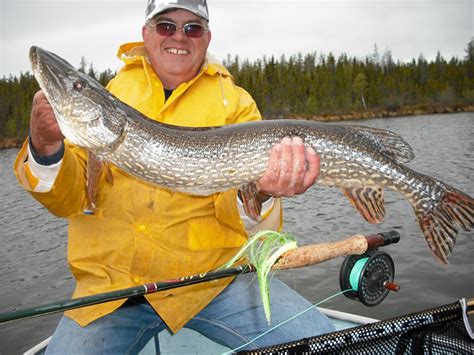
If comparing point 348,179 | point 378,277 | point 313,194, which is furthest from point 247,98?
point 313,194

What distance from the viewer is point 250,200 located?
8.30 feet

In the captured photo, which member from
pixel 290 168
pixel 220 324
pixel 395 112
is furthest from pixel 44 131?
pixel 395 112

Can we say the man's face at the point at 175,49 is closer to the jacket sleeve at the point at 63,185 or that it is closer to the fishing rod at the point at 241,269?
the jacket sleeve at the point at 63,185

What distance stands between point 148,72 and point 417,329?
197 cm

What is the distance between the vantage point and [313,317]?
2.48 m

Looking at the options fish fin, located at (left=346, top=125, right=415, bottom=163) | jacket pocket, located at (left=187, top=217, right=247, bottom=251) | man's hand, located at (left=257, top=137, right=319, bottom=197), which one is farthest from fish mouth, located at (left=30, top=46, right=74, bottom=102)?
fish fin, located at (left=346, top=125, right=415, bottom=163)

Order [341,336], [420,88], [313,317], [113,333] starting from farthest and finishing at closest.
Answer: [420,88] → [313,317] → [113,333] → [341,336]

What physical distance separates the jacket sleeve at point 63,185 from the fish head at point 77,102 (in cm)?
13

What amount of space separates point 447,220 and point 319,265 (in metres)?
5.32

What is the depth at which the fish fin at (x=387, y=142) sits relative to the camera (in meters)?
2.56

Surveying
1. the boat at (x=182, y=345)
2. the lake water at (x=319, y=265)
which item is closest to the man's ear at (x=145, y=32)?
the boat at (x=182, y=345)

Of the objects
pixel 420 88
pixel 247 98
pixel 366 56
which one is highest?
pixel 366 56

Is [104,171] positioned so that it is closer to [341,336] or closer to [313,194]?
[341,336]

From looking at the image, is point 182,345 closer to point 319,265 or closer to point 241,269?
point 241,269
